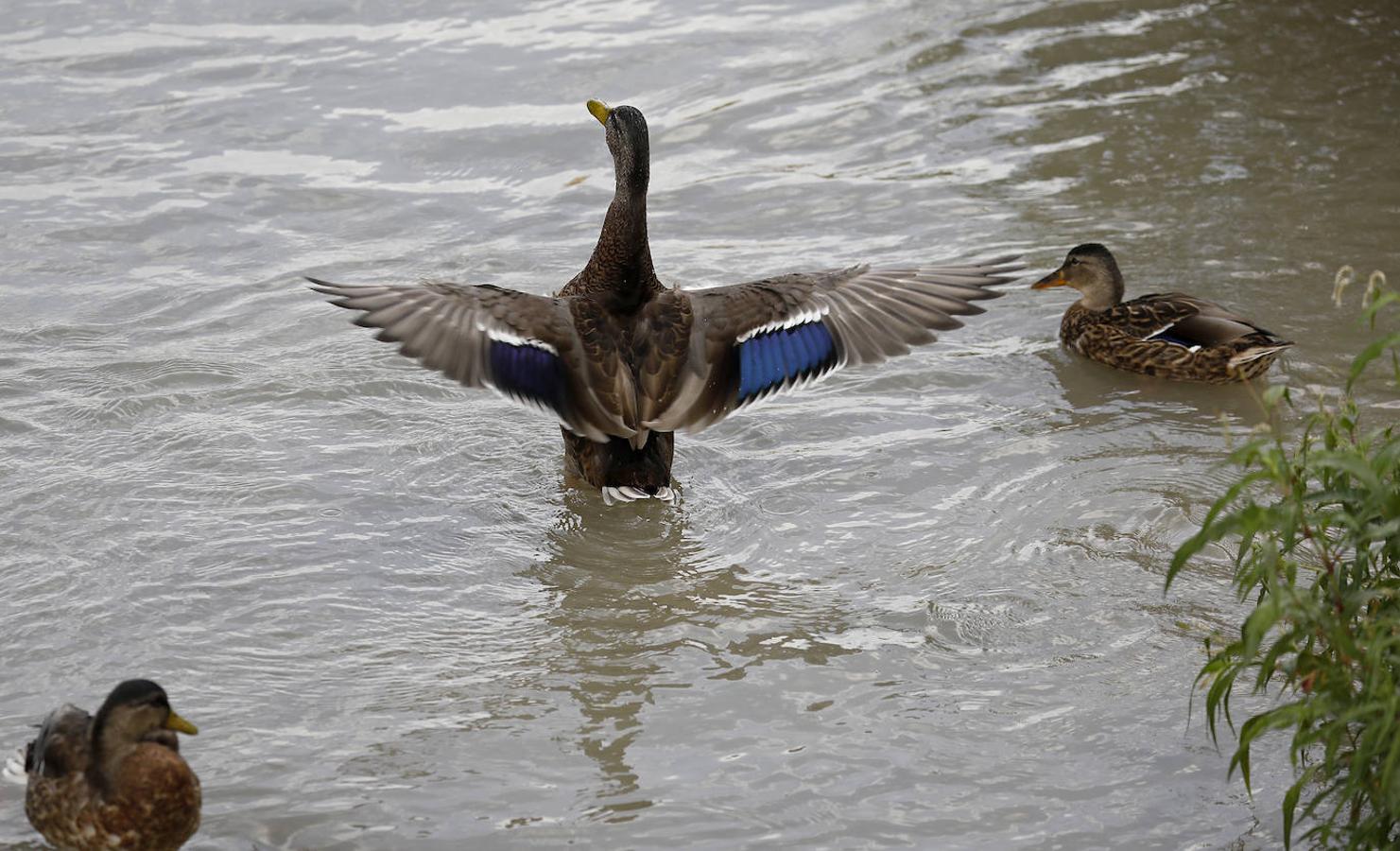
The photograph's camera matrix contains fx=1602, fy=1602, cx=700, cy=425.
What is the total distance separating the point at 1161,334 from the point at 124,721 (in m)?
4.78

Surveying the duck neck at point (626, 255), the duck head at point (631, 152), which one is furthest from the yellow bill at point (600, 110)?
the duck neck at point (626, 255)

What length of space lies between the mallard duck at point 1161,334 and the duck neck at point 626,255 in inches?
85.1

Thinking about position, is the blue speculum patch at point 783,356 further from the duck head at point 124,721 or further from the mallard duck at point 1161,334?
the duck head at point 124,721

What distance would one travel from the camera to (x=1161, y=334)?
7.10 meters

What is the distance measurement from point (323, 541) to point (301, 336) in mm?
1959

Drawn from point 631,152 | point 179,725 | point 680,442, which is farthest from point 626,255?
point 179,725

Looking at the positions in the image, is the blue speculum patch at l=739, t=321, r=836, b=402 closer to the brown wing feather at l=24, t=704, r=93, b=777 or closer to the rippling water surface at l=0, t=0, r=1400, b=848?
the rippling water surface at l=0, t=0, r=1400, b=848

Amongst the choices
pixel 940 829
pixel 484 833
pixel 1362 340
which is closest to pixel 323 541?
pixel 484 833

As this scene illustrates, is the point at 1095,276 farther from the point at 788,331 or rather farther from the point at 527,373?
the point at 527,373

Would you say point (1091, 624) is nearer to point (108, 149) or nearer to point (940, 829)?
point (940, 829)

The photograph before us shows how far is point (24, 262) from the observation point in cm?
816

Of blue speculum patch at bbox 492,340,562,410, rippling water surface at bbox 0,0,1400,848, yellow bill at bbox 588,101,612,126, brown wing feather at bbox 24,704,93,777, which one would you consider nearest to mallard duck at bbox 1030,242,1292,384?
rippling water surface at bbox 0,0,1400,848

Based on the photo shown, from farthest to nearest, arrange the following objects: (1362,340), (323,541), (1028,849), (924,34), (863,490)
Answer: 1. (924,34)
2. (1362,340)
3. (863,490)
4. (323,541)
5. (1028,849)

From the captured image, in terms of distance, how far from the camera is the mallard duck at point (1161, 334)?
6883 mm
